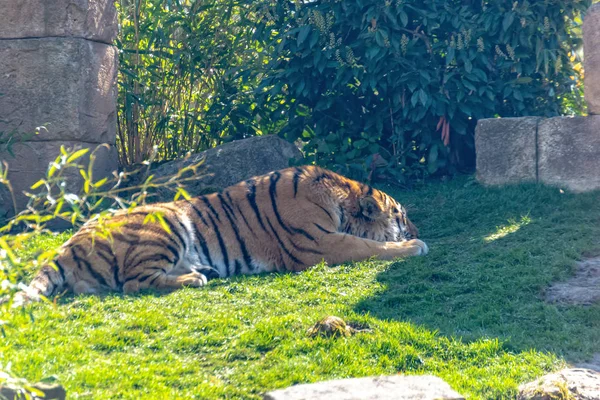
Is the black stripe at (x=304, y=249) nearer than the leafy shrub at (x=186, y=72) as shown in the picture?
Yes

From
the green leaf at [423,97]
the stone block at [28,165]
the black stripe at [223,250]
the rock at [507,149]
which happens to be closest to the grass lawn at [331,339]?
the black stripe at [223,250]

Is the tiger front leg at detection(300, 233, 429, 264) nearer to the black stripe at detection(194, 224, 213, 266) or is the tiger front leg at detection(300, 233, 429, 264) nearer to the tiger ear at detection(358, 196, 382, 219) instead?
the tiger ear at detection(358, 196, 382, 219)

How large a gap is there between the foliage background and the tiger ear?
2.09 m

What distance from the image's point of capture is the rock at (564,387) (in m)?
3.76

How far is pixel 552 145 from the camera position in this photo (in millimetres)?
8008

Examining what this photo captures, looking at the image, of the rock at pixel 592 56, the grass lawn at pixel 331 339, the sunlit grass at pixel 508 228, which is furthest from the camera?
the rock at pixel 592 56

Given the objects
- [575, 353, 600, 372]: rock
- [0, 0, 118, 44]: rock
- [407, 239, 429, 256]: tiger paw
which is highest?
[0, 0, 118, 44]: rock

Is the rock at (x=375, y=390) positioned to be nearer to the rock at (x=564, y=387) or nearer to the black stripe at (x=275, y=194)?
the rock at (x=564, y=387)

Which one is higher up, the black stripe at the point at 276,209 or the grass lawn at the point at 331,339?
the black stripe at the point at 276,209

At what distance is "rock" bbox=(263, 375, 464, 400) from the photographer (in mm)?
3332

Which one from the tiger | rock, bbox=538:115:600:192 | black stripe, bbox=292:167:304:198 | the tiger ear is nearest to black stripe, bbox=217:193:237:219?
the tiger

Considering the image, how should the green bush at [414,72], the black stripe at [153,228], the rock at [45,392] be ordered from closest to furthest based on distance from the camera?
the rock at [45,392], the black stripe at [153,228], the green bush at [414,72]

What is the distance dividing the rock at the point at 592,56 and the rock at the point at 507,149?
55 cm

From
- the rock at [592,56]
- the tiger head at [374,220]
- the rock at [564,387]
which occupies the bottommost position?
the rock at [564,387]
